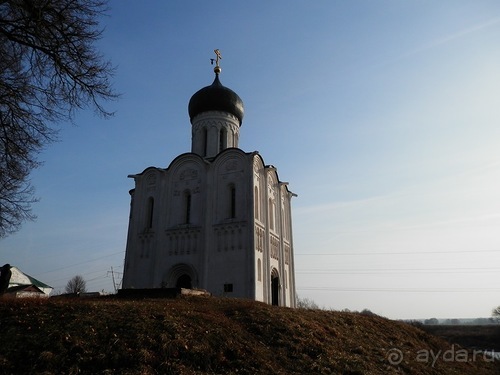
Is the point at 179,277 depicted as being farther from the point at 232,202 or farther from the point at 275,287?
the point at 275,287

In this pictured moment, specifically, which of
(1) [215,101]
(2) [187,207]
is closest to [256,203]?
(2) [187,207]

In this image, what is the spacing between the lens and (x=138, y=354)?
314 inches

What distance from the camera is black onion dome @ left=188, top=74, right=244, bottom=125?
26.9 m

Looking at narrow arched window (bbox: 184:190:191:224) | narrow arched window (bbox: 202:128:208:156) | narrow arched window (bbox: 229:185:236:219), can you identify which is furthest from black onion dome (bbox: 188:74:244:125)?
narrow arched window (bbox: 229:185:236:219)

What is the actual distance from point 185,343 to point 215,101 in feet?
67.0

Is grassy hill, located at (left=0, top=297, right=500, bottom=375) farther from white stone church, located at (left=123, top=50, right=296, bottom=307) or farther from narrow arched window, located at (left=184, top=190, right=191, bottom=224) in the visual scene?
narrow arched window, located at (left=184, top=190, right=191, bottom=224)

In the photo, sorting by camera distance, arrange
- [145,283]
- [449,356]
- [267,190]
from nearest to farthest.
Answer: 1. [449,356]
2. [145,283]
3. [267,190]

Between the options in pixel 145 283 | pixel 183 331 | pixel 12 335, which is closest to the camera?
pixel 12 335

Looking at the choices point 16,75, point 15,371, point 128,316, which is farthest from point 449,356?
point 16,75

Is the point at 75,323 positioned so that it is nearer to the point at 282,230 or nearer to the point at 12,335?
the point at 12,335

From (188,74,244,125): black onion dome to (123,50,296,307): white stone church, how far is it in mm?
2266

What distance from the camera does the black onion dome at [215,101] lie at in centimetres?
2688

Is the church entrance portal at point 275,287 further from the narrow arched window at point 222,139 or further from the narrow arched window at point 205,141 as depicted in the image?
the narrow arched window at point 205,141

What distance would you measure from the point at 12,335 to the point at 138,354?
9.75 ft
